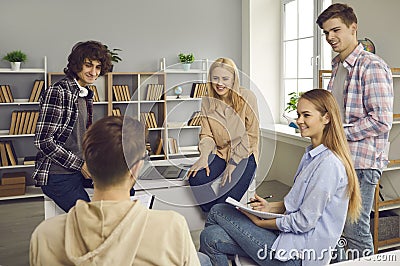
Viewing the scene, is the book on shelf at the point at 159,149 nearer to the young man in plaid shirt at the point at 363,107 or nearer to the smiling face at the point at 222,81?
the smiling face at the point at 222,81

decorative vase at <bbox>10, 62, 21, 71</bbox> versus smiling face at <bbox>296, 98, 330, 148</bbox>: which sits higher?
decorative vase at <bbox>10, 62, 21, 71</bbox>

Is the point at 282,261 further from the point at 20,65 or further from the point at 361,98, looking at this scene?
the point at 20,65

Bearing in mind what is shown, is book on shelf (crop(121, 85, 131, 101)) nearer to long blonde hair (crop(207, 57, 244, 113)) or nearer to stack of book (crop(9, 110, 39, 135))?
stack of book (crop(9, 110, 39, 135))

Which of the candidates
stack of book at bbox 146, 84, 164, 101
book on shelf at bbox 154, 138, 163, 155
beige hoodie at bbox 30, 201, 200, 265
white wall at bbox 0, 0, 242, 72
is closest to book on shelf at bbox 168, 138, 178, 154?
book on shelf at bbox 154, 138, 163, 155

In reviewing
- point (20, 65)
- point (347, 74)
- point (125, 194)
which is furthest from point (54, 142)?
point (20, 65)

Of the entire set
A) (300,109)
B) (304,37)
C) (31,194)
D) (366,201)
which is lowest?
(31,194)

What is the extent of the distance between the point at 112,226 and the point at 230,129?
76 centimetres

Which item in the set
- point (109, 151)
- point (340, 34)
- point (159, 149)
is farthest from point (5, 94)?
point (109, 151)

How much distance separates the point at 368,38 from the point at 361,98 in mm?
1330

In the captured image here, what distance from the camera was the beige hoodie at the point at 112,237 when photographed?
937 mm

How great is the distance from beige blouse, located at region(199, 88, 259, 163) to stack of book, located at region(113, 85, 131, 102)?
9.73 ft

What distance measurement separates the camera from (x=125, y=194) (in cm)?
103

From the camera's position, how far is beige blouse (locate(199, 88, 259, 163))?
5.05 feet

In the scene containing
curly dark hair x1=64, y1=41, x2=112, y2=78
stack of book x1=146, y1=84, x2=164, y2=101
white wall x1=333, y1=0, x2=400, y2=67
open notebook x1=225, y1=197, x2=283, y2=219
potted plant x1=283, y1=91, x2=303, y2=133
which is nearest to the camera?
open notebook x1=225, y1=197, x2=283, y2=219
